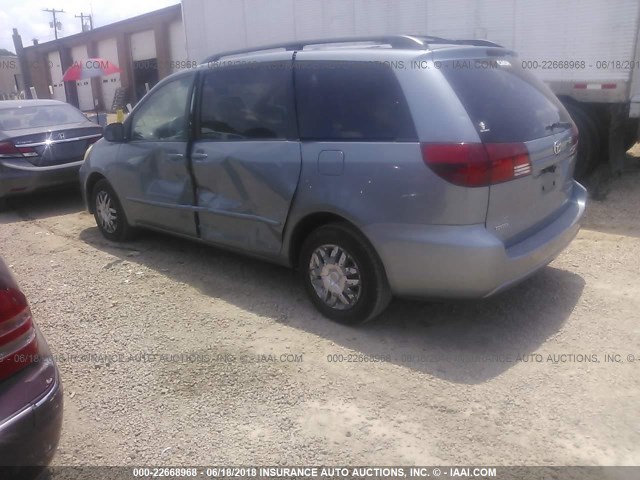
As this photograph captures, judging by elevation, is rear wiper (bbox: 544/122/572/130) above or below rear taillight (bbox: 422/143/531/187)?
above

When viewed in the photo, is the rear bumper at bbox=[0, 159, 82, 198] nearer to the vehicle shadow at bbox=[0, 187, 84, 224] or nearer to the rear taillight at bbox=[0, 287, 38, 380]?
the vehicle shadow at bbox=[0, 187, 84, 224]

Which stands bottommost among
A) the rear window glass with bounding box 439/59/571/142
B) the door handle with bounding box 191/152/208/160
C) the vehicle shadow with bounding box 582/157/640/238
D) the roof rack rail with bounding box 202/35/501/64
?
the vehicle shadow with bounding box 582/157/640/238

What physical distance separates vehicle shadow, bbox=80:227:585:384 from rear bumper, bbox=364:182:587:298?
22 cm

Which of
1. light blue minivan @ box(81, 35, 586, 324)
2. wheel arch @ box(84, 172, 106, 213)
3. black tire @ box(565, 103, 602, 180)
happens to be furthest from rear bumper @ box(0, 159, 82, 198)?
black tire @ box(565, 103, 602, 180)

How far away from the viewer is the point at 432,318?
401 cm

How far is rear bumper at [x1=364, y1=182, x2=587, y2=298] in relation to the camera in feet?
10.6

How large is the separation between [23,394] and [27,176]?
578cm

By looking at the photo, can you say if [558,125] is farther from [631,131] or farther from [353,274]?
[631,131]

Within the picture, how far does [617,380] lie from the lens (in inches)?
125

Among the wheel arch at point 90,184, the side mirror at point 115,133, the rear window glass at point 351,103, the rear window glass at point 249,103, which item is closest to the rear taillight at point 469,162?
the rear window glass at point 351,103

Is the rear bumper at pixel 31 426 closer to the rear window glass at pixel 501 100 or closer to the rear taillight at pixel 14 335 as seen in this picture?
the rear taillight at pixel 14 335

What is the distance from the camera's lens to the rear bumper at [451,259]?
3.23 meters

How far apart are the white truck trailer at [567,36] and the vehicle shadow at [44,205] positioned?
4811 mm

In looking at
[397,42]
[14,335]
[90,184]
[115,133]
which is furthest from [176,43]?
[14,335]
